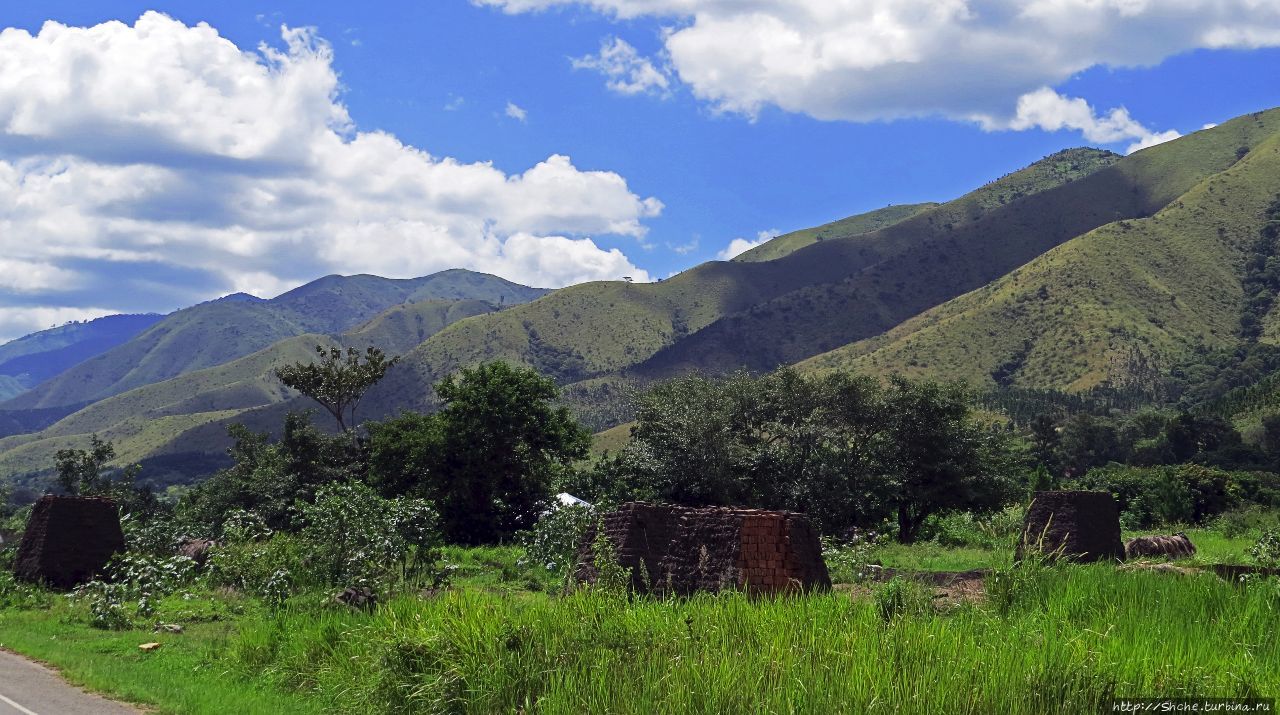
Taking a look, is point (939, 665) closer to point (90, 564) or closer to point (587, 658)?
point (587, 658)

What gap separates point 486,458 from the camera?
40156 mm

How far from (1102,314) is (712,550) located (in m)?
156

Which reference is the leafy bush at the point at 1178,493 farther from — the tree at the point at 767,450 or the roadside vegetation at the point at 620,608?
the tree at the point at 767,450

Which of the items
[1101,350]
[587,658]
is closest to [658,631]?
[587,658]

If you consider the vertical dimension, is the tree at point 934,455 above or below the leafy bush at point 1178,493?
above

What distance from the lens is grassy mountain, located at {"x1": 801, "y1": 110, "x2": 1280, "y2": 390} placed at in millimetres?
148000

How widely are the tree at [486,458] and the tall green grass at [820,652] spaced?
2714 centimetres

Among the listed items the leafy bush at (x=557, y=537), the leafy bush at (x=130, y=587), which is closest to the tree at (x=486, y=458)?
the leafy bush at (x=557, y=537)

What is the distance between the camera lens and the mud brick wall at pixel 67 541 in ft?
72.7

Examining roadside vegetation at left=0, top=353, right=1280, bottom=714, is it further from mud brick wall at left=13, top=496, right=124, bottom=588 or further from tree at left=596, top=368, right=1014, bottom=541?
mud brick wall at left=13, top=496, right=124, bottom=588

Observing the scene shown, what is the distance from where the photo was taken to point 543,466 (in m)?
41.1

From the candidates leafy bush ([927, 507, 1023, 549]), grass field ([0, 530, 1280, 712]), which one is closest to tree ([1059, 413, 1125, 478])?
leafy bush ([927, 507, 1023, 549])

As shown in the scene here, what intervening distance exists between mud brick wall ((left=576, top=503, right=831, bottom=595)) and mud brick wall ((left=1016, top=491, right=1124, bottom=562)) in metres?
8.36

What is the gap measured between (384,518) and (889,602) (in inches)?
379
